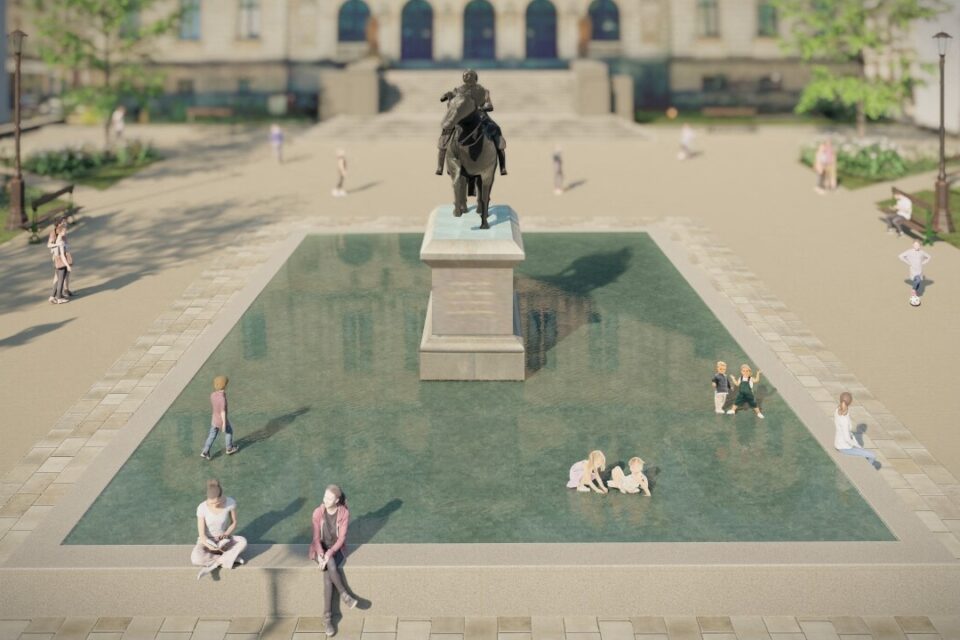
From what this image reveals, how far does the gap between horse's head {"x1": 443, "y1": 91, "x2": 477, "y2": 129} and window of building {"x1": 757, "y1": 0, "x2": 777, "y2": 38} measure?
47443 millimetres

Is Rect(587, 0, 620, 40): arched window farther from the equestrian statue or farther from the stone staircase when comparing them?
the equestrian statue

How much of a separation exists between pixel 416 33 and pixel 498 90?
9876mm

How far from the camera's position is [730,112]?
59.7m

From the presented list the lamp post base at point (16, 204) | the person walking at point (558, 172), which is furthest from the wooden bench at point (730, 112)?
the lamp post base at point (16, 204)

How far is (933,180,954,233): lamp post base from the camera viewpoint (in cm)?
3053

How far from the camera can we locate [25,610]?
42.1 ft

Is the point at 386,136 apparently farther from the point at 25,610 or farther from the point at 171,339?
the point at 25,610

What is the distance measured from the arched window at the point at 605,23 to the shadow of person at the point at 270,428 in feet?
163

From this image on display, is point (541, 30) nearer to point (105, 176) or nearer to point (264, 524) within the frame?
point (105, 176)

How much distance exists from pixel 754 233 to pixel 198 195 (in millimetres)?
17119

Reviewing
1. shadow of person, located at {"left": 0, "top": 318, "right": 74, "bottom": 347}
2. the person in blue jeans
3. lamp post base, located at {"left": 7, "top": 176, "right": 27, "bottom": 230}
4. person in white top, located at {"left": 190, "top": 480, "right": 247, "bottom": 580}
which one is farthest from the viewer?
lamp post base, located at {"left": 7, "top": 176, "right": 27, "bottom": 230}

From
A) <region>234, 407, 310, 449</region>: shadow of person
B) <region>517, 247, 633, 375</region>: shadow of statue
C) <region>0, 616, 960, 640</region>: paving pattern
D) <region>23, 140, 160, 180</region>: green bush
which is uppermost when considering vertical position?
<region>23, 140, 160, 180</region>: green bush

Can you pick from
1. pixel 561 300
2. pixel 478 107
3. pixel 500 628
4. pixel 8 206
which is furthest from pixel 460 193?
pixel 8 206

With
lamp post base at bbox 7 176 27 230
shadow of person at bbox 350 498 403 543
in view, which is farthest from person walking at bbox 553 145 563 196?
shadow of person at bbox 350 498 403 543
